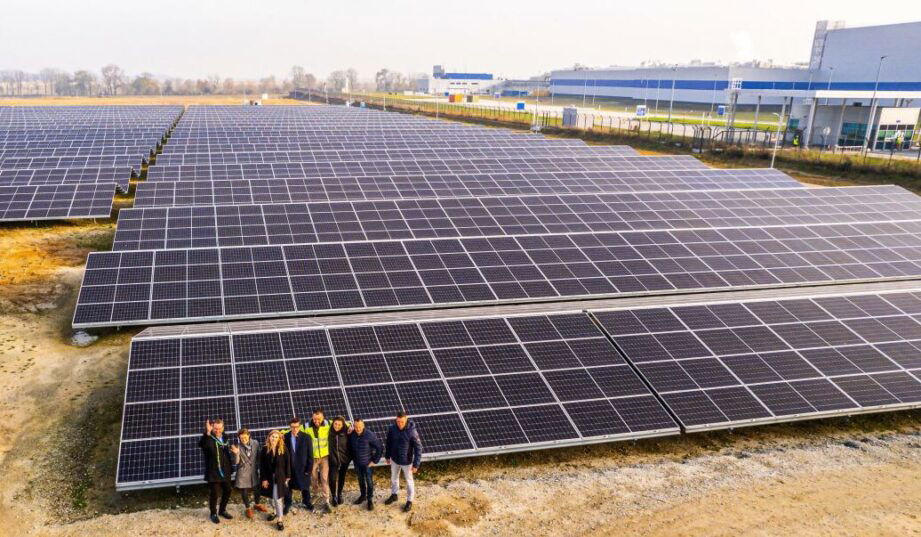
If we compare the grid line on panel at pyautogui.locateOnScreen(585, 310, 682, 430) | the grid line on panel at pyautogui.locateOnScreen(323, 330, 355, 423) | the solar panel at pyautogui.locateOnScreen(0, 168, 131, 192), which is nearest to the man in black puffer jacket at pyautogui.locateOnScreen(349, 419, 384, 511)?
the grid line on panel at pyautogui.locateOnScreen(323, 330, 355, 423)

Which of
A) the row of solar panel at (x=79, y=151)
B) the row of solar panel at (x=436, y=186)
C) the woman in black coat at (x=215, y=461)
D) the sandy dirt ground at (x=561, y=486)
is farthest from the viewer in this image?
the row of solar panel at (x=79, y=151)

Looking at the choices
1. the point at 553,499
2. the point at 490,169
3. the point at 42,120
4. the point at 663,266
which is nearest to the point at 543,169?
the point at 490,169

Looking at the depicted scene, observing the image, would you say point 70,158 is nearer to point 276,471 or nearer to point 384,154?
point 384,154

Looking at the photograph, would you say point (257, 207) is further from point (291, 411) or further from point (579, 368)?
point (579, 368)

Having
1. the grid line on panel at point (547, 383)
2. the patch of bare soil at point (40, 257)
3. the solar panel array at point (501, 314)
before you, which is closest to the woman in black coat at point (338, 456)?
the solar panel array at point (501, 314)

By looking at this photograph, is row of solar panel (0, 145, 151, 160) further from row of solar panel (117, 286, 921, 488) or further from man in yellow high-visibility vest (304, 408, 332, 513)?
man in yellow high-visibility vest (304, 408, 332, 513)

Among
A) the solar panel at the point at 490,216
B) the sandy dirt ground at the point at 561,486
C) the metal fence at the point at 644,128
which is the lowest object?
the sandy dirt ground at the point at 561,486

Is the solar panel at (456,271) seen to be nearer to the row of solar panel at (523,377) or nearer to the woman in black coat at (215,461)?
the row of solar panel at (523,377)
